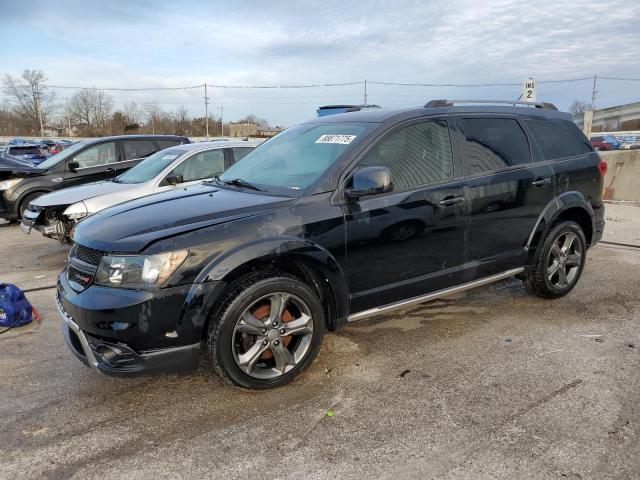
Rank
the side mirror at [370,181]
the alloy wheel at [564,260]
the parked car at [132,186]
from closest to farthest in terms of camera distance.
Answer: the side mirror at [370,181]
the alloy wheel at [564,260]
the parked car at [132,186]

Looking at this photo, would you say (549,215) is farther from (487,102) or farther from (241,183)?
(241,183)

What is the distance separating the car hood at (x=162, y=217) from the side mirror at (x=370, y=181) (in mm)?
460

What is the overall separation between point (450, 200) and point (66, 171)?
330 inches

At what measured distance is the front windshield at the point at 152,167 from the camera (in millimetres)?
7238

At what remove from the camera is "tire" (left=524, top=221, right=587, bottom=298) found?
15.3 feet

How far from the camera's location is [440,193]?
381 centimetres

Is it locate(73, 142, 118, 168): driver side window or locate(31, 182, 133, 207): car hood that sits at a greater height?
locate(73, 142, 118, 168): driver side window

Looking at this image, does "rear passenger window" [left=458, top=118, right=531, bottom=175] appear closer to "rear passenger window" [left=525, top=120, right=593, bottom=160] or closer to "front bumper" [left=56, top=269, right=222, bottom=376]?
"rear passenger window" [left=525, top=120, right=593, bottom=160]

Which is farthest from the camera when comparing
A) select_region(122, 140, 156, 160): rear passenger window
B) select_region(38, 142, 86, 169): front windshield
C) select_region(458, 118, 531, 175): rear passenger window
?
select_region(122, 140, 156, 160): rear passenger window

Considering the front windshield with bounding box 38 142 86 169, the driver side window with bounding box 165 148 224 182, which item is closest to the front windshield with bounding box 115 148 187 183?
the driver side window with bounding box 165 148 224 182

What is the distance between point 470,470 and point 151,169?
632 centimetres

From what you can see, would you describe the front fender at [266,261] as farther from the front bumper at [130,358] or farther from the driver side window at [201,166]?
the driver side window at [201,166]

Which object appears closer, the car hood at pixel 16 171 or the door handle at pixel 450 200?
the door handle at pixel 450 200

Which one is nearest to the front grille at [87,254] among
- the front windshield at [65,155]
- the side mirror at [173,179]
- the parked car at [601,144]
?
the side mirror at [173,179]
